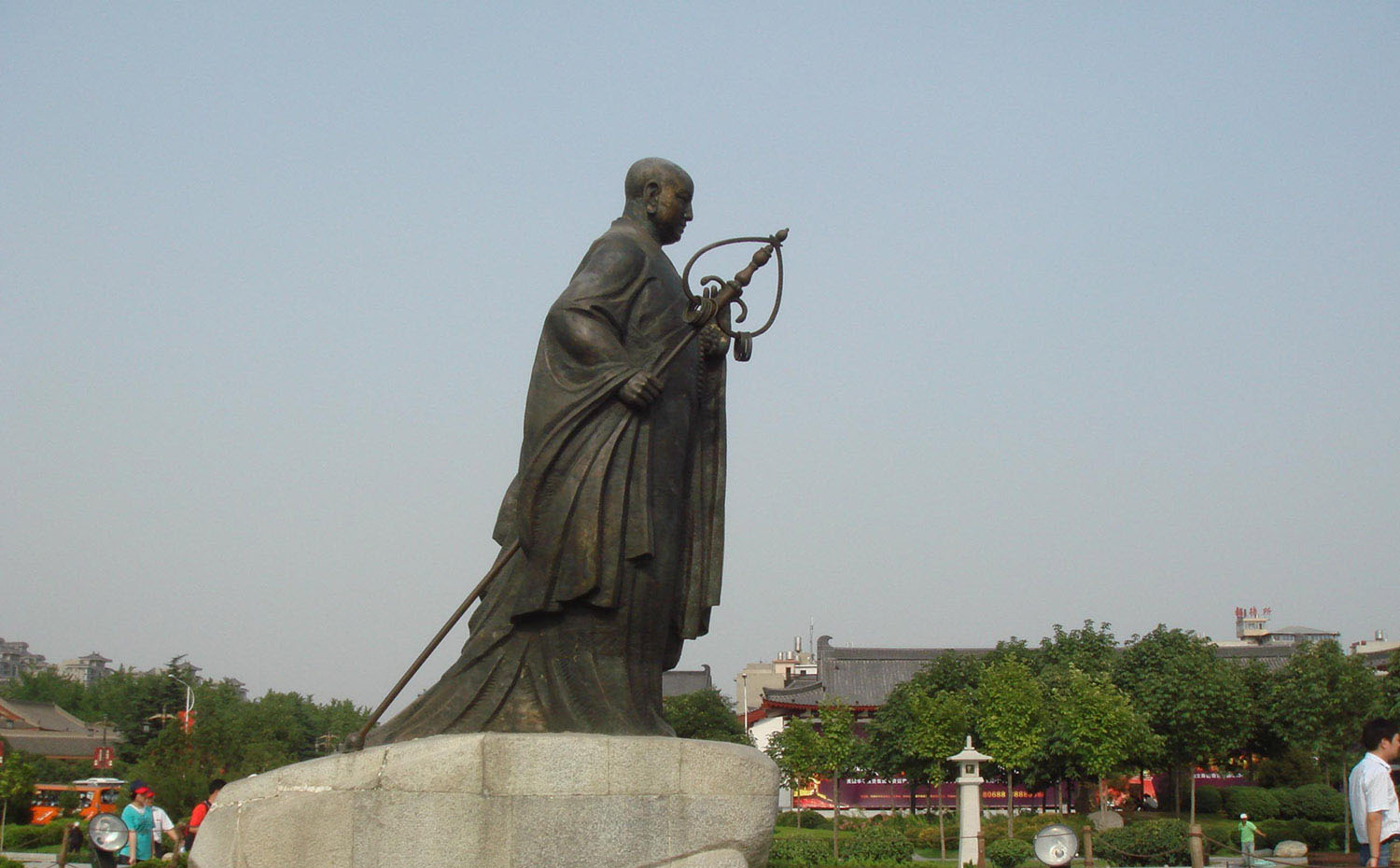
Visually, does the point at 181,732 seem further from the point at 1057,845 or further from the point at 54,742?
the point at 54,742

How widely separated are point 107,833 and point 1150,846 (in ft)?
68.0

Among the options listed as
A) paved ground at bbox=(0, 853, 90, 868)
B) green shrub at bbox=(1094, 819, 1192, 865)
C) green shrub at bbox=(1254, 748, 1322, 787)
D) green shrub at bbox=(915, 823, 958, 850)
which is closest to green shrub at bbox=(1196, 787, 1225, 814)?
green shrub at bbox=(1254, 748, 1322, 787)

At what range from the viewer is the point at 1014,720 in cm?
3812

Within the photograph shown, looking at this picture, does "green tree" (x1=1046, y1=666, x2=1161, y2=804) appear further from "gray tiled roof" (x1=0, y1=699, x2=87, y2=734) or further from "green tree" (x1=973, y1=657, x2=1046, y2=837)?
"gray tiled roof" (x1=0, y1=699, x2=87, y2=734)

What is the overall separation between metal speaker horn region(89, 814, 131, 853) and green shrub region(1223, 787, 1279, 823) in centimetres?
3506

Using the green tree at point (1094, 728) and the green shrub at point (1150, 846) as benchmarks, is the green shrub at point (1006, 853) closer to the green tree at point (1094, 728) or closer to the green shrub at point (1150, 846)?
the green shrub at point (1150, 846)

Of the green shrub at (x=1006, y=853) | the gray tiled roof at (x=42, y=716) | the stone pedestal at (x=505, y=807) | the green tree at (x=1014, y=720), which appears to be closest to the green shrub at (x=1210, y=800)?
the green tree at (x=1014, y=720)

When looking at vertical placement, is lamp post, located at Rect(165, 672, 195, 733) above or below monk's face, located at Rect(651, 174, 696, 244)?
below

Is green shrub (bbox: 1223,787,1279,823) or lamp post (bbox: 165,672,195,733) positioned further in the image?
lamp post (bbox: 165,672,195,733)

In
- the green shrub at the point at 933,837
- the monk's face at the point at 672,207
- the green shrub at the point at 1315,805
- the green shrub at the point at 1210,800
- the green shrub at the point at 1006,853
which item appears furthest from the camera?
the green shrub at the point at 1210,800

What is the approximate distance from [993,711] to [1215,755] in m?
7.67

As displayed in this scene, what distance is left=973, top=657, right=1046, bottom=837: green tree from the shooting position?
3794 cm

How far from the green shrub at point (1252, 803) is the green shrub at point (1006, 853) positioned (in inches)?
647

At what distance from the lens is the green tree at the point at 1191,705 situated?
4019 cm
